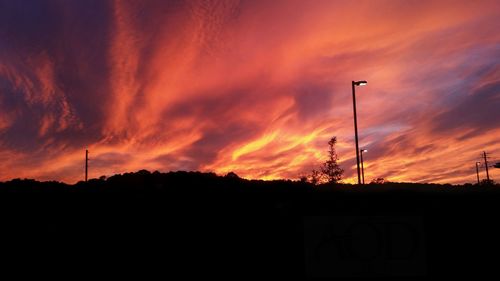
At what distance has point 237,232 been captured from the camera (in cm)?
2031

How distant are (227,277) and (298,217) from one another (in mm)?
4243

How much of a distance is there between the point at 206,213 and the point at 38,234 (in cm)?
685

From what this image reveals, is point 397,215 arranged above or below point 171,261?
above

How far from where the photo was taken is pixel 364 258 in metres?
19.3

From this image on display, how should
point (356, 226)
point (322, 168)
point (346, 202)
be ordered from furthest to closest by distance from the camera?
point (322, 168) < point (346, 202) < point (356, 226)

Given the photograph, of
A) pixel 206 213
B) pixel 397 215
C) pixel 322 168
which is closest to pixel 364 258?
pixel 397 215

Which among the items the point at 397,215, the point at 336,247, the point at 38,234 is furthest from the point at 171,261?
the point at 397,215

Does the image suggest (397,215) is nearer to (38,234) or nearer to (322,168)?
(38,234)

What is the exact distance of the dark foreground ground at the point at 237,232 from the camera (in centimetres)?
1845

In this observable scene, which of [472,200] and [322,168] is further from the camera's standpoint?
[322,168]

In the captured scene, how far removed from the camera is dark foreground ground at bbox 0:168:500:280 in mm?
18453

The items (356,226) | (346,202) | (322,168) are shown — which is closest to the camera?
(356,226)

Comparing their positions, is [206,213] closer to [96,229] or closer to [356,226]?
[96,229]

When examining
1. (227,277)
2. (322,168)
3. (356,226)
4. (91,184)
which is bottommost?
(227,277)
